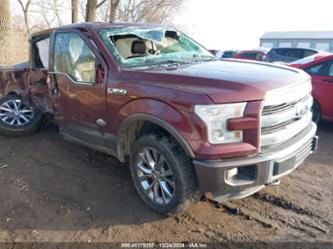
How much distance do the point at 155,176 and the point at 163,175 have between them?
129 millimetres

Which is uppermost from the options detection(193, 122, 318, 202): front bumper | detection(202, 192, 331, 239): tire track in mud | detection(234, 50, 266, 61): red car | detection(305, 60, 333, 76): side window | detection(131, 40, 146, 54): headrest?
detection(131, 40, 146, 54): headrest

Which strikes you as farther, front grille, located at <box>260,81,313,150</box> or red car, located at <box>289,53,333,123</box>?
red car, located at <box>289,53,333,123</box>

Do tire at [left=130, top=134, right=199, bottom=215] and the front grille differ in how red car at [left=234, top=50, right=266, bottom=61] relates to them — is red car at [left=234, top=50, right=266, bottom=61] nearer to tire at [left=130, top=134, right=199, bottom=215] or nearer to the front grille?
the front grille

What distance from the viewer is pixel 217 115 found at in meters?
2.64

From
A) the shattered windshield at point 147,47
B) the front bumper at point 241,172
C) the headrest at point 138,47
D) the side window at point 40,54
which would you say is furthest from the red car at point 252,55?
the front bumper at point 241,172

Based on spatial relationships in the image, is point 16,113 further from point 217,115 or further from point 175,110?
point 217,115

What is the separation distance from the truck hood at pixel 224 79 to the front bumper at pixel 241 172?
54 cm

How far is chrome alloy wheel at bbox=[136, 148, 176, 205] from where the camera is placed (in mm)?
3117

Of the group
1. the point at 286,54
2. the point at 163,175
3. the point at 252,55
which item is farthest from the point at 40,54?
the point at 252,55

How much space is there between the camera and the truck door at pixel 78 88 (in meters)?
3.62

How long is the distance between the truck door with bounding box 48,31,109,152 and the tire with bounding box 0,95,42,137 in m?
1.41

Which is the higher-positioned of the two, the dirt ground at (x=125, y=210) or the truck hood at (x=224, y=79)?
the truck hood at (x=224, y=79)

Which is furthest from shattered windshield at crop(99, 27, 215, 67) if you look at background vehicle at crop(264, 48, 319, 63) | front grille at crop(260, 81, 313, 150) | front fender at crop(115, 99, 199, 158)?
background vehicle at crop(264, 48, 319, 63)

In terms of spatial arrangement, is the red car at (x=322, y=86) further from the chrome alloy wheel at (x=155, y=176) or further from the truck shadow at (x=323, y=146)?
the chrome alloy wheel at (x=155, y=176)
